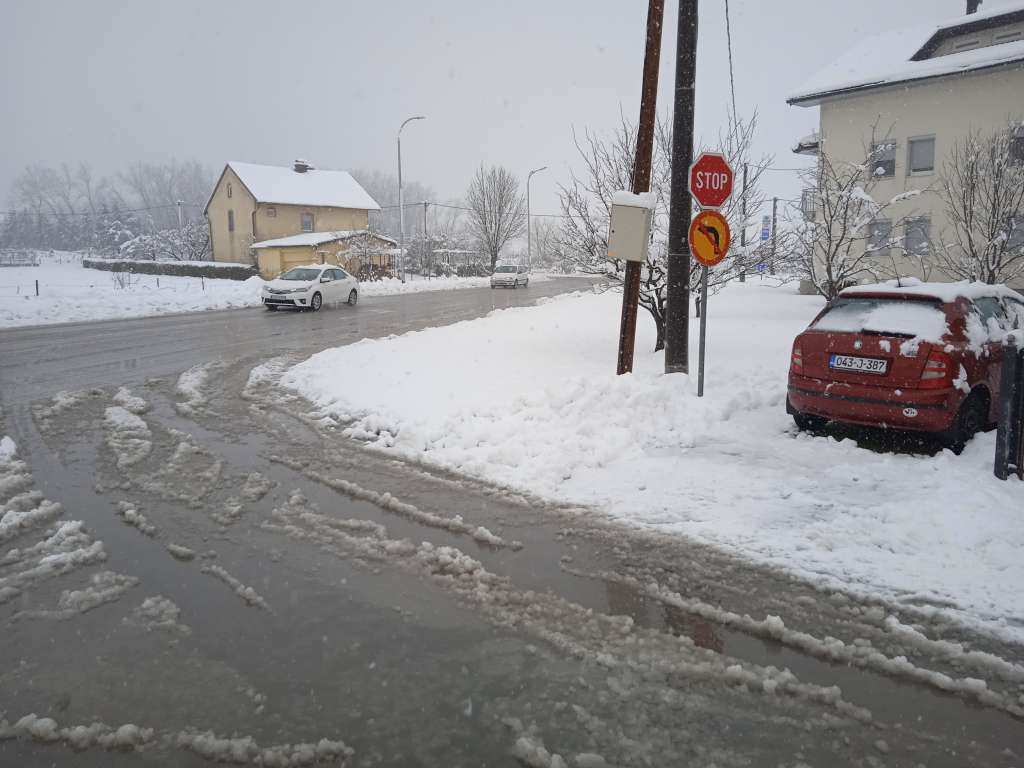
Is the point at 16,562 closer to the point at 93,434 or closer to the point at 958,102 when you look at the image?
the point at 93,434

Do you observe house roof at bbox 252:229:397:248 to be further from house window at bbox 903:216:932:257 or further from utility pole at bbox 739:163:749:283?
utility pole at bbox 739:163:749:283

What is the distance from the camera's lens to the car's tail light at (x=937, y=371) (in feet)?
20.5

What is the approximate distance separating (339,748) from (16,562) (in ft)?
9.59

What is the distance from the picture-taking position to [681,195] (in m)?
9.28

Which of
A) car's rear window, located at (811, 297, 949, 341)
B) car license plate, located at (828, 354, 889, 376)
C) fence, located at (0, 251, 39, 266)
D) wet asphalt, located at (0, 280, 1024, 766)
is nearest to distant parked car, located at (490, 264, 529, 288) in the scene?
car's rear window, located at (811, 297, 949, 341)

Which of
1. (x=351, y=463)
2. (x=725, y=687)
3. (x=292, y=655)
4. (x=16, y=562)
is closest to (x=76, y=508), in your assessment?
(x=16, y=562)

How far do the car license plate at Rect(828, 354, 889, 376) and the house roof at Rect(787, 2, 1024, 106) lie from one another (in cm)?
2433

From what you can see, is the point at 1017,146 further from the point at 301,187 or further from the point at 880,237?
the point at 301,187

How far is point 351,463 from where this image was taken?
6.57 metres

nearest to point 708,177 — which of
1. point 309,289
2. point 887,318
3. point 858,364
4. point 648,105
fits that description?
point 648,105

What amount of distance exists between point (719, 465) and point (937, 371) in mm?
2152

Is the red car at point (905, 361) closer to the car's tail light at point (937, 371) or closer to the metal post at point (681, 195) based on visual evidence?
the car's tail light at point (937, 371)

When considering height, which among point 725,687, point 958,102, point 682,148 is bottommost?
point 725,687

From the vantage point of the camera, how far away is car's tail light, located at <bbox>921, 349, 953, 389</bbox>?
246 inches
